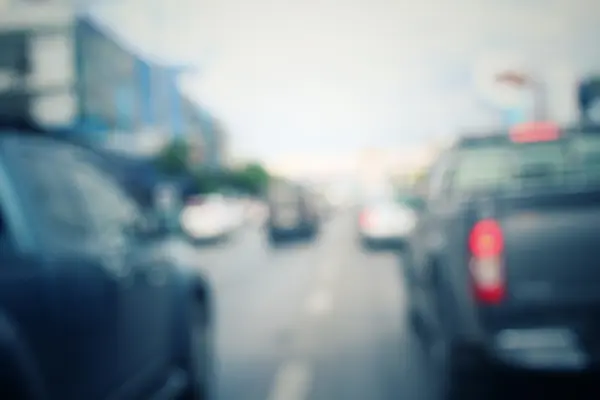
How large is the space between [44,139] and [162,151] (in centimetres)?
542

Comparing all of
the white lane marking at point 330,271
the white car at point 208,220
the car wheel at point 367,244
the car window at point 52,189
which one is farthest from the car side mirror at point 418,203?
the car wheel at point 367,244

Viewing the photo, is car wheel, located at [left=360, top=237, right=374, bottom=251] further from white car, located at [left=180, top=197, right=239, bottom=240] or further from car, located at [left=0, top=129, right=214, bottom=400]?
car, located at [left=0, top=129, right=214, bottom=400]

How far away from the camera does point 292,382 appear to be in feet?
13.7

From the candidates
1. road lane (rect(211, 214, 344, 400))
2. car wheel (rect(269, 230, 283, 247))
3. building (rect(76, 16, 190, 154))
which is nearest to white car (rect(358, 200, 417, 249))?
road lane (rect(211, 214, 344, 400))

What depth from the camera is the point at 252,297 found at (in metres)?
7.86

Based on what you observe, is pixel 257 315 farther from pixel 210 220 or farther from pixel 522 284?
pixel 210 220

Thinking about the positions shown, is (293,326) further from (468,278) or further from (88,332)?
(88,332)

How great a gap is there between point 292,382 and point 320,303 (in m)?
3.19

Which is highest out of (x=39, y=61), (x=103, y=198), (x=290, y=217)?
(x=39, y=61)

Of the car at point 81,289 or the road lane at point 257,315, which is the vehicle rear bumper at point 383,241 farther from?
the car at point 81,289

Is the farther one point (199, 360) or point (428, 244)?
point (428, 244)

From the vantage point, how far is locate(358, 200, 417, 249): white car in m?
13.9

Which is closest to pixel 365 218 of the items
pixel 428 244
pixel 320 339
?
pixel 320 339

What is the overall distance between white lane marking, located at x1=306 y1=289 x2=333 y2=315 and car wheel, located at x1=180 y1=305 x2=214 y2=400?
268 cm
